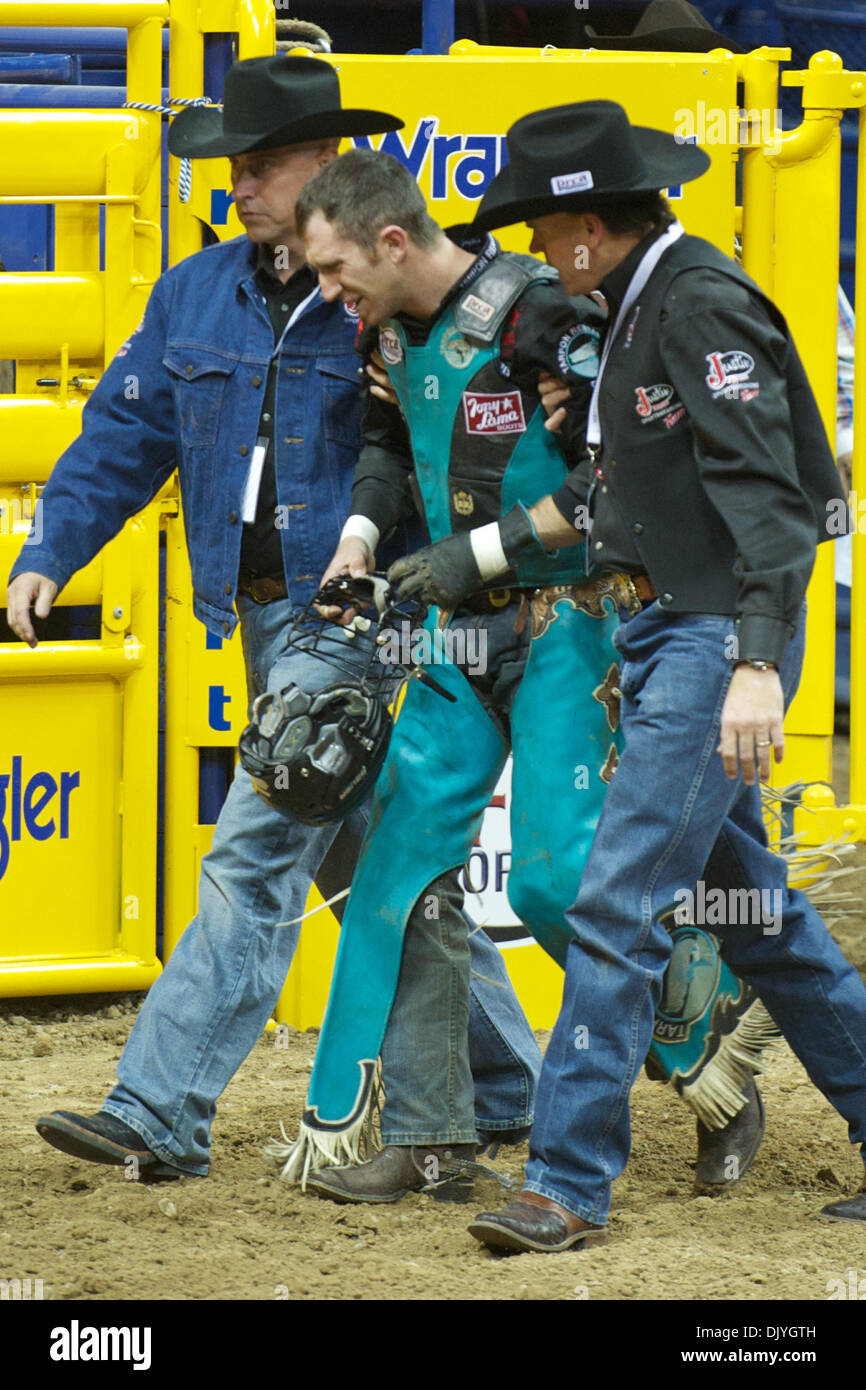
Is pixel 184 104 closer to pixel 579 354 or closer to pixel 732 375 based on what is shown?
pixel 579 354

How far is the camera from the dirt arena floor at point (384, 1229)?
3148 millimetres

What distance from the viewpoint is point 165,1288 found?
10.3 feet

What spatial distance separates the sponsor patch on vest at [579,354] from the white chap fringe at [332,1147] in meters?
1.31

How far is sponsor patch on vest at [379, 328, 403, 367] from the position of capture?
367 centimetres

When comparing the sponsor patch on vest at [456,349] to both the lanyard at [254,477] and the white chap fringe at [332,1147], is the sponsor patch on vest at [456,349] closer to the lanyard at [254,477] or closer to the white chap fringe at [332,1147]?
the lanyard at [254,477]

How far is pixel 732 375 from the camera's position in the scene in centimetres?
315

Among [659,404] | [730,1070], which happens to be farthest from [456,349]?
[730,1070]

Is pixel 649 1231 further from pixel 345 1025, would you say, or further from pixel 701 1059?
pixel 345 1025

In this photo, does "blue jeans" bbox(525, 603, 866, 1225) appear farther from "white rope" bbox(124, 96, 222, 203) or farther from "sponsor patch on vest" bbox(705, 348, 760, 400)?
"white rope" bbox(124, 96, 222, 203)

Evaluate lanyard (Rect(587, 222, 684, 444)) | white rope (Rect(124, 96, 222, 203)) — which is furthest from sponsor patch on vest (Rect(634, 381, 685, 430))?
white rope (Rect(124, 96, 222, 203))

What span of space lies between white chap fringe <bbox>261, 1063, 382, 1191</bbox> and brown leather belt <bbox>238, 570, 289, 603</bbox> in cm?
94

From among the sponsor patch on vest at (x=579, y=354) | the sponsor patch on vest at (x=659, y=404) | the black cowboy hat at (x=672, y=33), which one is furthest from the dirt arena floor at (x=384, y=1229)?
the black cowboy hat at (x=672, y=33)

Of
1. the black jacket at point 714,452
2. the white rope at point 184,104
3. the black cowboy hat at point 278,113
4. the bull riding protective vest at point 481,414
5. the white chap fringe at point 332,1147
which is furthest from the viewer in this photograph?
the white rope at point 184,104

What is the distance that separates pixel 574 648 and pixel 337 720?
44 cm
